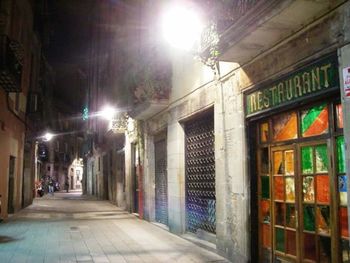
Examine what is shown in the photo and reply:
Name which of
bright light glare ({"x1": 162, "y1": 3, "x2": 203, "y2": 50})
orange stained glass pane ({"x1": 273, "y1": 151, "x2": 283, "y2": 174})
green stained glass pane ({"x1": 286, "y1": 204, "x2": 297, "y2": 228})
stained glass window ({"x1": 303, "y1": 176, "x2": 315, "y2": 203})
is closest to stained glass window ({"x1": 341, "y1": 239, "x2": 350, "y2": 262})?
stained glass window ({"x1": 303, "y1": 176, "x2": 315, "y2": 203})

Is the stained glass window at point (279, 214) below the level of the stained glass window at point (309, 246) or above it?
above

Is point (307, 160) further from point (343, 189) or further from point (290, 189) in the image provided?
point (343, 189)

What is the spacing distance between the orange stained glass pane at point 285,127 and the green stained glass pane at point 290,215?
3.59 ft

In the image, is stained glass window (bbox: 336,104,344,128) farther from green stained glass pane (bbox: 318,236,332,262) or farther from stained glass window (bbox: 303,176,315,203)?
green stained glass pane (bbox: 318,236,332,262)

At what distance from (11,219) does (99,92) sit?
15452mm

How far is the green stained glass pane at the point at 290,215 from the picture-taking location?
6.44 metres

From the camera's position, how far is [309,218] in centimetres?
603

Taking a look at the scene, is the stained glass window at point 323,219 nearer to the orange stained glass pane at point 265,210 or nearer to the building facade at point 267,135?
the building facade at point 267,135

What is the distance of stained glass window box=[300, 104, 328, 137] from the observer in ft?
19.0

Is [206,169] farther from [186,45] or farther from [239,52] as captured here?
[239,52]

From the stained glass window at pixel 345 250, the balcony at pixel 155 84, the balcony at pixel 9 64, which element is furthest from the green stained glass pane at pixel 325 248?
the balcony at pixel 9 64

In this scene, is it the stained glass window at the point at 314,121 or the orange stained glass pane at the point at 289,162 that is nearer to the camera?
the stained glass window at the point at 314,121

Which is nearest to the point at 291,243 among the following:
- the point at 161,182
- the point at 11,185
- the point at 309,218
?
the point at 309,218

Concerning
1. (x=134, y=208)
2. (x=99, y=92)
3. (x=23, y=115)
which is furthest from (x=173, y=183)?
(x=99, y=92)
